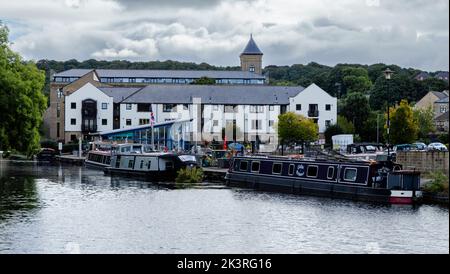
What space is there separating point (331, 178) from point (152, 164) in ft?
59.8

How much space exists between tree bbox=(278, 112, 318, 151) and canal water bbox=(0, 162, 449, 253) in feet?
122

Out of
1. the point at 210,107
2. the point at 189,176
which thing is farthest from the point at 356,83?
the point at 189,176

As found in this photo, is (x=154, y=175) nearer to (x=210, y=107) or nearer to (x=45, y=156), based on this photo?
(x=45, y=156)

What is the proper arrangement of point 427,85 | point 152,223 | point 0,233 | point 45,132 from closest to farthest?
point 0,233 → point 152,223 → point 45,132 → point 427,85

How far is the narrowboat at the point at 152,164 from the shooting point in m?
57.0

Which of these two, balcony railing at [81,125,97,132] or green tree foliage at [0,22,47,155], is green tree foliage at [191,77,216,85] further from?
green tree foliage at [0,22,47,155]

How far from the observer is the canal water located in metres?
26.6

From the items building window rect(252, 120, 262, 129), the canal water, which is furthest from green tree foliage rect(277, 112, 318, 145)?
the canal water

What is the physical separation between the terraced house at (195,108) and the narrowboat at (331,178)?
149 ft

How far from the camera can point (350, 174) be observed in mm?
42188

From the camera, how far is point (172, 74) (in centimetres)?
13550

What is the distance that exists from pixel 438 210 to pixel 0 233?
19.0m

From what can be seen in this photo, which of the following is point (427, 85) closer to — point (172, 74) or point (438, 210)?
point (172, 74)

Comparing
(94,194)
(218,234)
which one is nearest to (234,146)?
(94,194)
